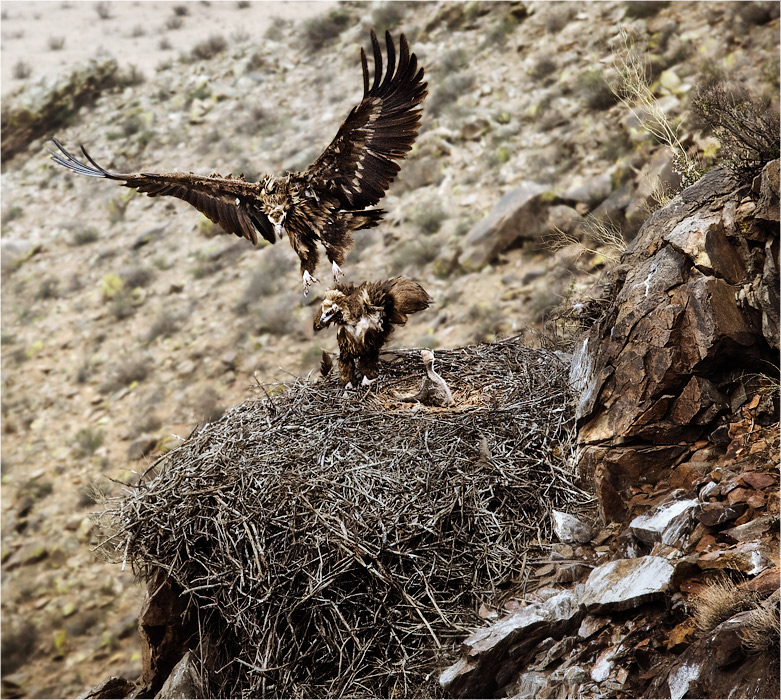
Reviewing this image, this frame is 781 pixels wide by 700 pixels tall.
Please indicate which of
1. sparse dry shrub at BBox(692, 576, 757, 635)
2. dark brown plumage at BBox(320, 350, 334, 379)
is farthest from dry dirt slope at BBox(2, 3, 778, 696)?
sparse dry shrub at BBox(692, 576, 757, 635)

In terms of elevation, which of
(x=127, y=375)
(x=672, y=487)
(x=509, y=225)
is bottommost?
(x=127, y=375)

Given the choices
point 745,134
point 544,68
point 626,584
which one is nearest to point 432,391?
point 626,584

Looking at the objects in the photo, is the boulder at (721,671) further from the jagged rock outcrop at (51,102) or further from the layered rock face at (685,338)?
the jagged rock outcrop at (51,102)

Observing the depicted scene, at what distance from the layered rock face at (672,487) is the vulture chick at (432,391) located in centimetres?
111

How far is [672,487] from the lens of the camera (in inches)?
157

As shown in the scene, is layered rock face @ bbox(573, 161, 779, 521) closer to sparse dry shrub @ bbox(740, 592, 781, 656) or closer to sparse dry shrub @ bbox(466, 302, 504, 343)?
sparse dry shrub @ bbox(740, 592, 781, 656)

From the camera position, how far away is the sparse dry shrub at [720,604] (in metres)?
2.85

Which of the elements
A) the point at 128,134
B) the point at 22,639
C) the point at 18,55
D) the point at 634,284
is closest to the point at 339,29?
the point at 128,134

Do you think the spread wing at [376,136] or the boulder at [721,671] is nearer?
the boulder at [721,671]

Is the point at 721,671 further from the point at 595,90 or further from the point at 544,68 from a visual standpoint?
the point at 544,68

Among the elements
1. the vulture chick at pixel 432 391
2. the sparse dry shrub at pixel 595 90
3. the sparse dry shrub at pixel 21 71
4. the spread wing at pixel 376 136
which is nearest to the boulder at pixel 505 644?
the vulture chick at pixel 432 391

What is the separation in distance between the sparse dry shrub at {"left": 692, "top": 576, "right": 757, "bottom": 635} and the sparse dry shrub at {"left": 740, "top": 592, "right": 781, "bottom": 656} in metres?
0.12

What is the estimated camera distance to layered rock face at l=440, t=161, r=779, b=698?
3.01m

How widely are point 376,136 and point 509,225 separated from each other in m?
5.96
